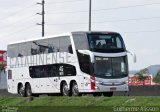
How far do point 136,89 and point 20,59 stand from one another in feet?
29.8

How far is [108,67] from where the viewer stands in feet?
112

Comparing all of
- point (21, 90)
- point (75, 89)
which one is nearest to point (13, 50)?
point (21, 90)

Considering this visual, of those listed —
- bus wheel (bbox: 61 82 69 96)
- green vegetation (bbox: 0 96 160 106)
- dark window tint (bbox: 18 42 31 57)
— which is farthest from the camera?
dark window tint (bbox: 18 42 31 57)

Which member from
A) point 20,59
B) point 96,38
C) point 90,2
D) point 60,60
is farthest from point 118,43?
point 90,2

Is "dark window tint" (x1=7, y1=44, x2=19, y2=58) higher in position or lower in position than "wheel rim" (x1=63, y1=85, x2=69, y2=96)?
higher

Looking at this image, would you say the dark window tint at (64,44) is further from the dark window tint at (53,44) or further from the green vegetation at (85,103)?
the green vegetation at (85,103)

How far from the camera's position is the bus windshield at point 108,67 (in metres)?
34.1

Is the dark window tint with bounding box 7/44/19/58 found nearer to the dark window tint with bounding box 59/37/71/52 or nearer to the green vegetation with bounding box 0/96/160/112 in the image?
the dark window tint with bounding box 59/37/71/52

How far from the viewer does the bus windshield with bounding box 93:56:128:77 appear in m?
34.1

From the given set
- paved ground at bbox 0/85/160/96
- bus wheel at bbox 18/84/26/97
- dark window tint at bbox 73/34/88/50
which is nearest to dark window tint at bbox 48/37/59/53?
dark window tint at bbox 73/34/88/50

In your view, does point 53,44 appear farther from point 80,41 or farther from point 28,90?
point 28,90

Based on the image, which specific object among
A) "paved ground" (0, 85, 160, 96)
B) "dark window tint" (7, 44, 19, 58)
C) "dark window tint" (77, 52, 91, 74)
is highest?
"dark window tint" (7, 44, 19, 58)

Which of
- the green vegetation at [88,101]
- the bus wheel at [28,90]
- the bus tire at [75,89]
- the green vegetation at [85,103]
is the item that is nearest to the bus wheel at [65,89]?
the bus tire at [75,89]

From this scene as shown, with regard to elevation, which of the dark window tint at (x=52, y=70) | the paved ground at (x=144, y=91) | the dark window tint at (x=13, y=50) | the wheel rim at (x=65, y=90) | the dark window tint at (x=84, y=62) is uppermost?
the dark window tint at (x=13, y=50)
